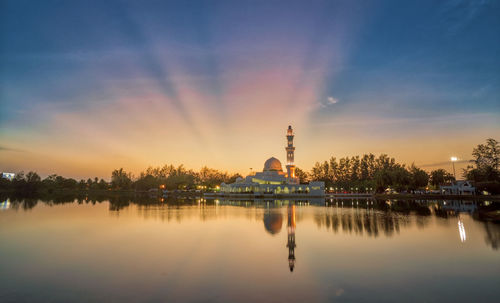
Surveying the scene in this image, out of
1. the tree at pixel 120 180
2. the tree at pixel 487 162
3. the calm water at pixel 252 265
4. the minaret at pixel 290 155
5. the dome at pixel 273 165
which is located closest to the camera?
the calm water at pixel 252 265

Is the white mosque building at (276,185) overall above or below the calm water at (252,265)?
above

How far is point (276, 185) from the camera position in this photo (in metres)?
79.8

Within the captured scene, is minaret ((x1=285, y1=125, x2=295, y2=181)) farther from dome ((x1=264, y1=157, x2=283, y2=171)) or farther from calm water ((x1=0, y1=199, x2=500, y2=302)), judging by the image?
calm water ((x1=0, y1=199, x2=500, y2=302))

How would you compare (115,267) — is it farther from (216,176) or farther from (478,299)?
(216,176)

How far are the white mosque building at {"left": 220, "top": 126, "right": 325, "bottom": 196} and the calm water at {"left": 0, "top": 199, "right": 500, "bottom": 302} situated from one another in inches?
2213

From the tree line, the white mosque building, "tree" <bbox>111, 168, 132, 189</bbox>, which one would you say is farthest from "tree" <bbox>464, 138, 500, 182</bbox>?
"tree" <bbox>111, 168, 132, 189</bbox>

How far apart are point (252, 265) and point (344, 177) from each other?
354ft

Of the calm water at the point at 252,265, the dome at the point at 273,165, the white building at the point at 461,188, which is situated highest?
the dome at the point at 273,165

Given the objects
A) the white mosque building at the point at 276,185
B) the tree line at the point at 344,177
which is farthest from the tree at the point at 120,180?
the white mosque building at the point at 276,185

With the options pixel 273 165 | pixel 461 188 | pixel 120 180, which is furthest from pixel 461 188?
pixel 120 180

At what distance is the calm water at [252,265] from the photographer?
909cm

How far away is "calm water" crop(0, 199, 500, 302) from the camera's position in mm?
9086

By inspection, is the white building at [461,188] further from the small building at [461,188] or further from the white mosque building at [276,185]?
the white mosque building at [276,185]

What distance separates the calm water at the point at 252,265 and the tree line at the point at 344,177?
52.0 meters
